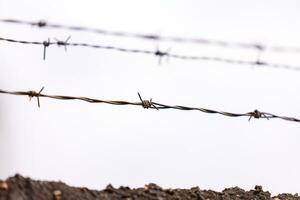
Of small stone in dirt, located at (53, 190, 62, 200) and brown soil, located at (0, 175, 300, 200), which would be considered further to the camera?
small stone in dirt, located at (53, 190, 62, 200)

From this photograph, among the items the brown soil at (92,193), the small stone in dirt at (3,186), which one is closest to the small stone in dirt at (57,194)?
the brown soil at (92,193)

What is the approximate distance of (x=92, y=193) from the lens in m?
5.02

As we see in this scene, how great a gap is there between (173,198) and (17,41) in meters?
2.23

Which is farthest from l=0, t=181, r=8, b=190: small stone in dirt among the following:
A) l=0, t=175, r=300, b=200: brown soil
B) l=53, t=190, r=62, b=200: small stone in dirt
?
l=53, t=190, r=62, b=200: small stone in dirt

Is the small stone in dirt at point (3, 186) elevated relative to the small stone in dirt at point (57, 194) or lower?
lower

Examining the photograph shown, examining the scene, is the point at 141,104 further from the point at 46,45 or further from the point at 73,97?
the point at 46,45

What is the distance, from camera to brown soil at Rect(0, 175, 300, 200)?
14.8 feet

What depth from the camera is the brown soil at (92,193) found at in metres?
4.52

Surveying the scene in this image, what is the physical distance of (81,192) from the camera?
4.96 m

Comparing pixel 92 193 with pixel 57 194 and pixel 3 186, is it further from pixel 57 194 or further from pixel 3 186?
pixel 3 186

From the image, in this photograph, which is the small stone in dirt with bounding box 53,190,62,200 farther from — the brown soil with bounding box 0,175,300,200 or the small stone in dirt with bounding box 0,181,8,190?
the small stone in dirt with bounding box 0,181,8,190

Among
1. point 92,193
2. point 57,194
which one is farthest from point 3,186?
point 92,193

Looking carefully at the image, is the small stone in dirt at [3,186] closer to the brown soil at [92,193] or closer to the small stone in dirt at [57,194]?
the brown soil at [92,193]

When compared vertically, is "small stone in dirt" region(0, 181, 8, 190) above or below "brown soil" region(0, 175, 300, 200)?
below
